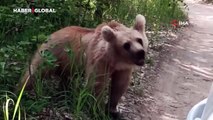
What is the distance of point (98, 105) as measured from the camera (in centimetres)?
471

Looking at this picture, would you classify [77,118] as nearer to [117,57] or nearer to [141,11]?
[117,57]

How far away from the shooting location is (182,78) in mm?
7621

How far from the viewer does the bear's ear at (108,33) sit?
4825mm

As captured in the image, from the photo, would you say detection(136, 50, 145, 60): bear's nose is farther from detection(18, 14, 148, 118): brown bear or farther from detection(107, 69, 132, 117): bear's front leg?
detection(107, 69, 132, 117): bear's front leg

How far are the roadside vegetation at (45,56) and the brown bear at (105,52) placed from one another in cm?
16

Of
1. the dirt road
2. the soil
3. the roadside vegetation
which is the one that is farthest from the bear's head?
Answer: the dirt road

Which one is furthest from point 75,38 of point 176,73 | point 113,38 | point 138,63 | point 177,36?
point 177,36

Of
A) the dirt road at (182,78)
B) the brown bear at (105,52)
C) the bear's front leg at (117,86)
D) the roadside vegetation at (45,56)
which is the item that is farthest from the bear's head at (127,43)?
the dirt road at (182,78)

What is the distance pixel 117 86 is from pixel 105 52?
20.7 inches

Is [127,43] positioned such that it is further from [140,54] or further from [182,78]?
[182,78]

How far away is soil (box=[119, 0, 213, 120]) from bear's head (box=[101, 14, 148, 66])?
991mm

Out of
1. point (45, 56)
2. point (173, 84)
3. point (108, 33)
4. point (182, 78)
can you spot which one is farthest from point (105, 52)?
point (182, 78)

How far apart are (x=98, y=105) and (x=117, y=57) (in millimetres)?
593

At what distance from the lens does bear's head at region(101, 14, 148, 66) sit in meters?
4.72
